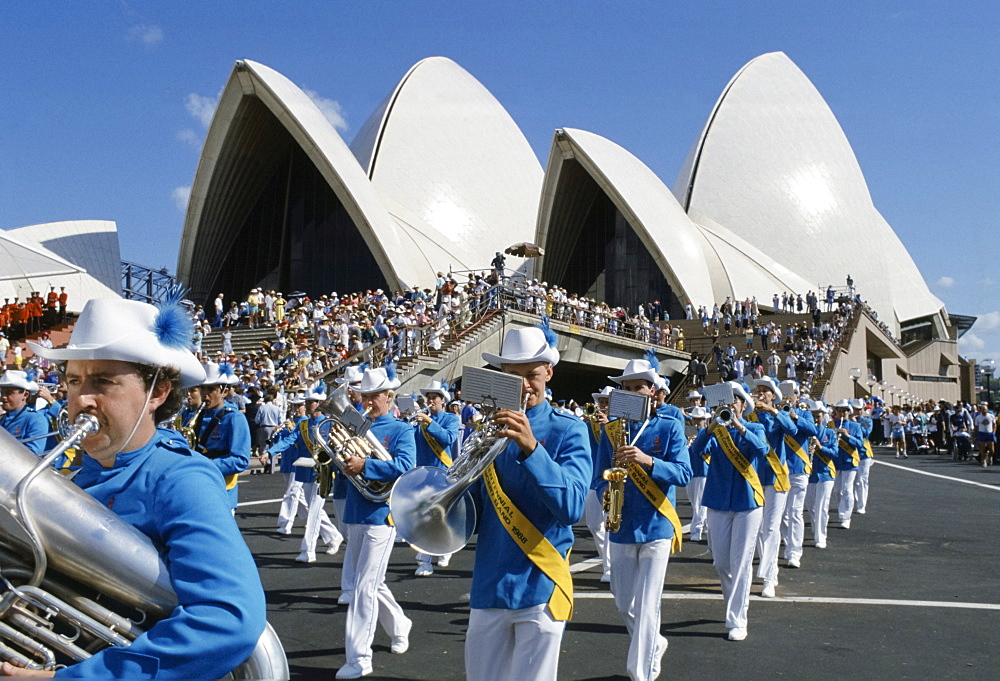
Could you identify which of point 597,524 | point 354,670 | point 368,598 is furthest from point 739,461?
point 597,524

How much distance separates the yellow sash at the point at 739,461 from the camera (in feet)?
22.0

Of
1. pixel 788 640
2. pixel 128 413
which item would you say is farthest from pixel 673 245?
pixel 128 413

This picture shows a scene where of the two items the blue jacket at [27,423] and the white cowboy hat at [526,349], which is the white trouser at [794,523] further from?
the blue jacket at [27,423]

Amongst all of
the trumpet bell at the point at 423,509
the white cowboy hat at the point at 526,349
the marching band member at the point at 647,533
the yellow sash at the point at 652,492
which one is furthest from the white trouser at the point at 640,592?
the trumpet bell at the point at 423,509

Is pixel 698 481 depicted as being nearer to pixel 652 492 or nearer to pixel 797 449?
pixel 797 449

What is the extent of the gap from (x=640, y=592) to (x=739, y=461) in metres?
1.84

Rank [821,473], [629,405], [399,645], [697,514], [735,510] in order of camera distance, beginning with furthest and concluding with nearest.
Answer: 1. [697,514]
2. [821,473]
3. [735,510]
4. [399,645]
5. [629,405]

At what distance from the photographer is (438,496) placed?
3.20 m

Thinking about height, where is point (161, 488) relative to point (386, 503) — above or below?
above

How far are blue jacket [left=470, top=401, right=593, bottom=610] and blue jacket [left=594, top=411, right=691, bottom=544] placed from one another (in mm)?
1891

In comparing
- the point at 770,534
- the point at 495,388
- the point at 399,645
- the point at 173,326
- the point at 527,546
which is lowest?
the point at 399,645

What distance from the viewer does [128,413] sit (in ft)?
6.76

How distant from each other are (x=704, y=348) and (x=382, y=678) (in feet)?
108

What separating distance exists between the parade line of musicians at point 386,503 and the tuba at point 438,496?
149mm
